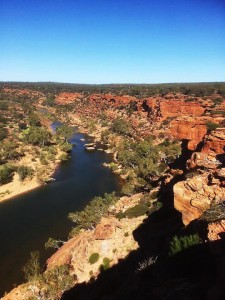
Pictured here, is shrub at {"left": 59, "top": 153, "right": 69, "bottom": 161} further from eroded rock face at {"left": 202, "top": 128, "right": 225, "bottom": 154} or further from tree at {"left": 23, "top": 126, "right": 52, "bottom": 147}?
eroded rock face at {"left": 202, "top": 128, "right": 225, "bottom": 154}

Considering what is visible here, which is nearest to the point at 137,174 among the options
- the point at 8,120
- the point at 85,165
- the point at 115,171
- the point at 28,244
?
the point at 115,171

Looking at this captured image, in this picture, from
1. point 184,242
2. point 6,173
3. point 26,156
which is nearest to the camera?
point 184,242

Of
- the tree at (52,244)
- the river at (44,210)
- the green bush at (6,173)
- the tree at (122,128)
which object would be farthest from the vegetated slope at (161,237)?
the tree at (122,128)

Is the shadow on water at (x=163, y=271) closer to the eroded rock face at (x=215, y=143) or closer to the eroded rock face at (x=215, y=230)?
the eroded rock face at (x=215, y=230)

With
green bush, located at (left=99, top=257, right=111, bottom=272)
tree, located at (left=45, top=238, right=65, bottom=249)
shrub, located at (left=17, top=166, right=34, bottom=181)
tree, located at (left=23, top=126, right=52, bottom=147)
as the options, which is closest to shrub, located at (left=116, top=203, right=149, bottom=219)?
green bush, located at (left=99, top=257, right=111, bottom=272)

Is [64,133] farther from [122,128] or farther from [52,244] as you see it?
[52,244]

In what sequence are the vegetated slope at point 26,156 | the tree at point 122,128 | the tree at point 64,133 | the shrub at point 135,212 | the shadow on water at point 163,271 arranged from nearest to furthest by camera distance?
the shadow on water at point 163,271 < the shrub at point 135,212 < the vegetated slope at point 26,156 < the tree at point 64,133 < the tree at point 122,128

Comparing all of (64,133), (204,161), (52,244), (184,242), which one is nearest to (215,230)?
(184,242)

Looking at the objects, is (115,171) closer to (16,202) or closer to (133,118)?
(16,202)
